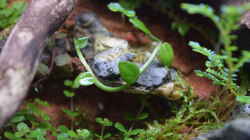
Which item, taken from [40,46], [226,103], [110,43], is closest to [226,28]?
[40,46]

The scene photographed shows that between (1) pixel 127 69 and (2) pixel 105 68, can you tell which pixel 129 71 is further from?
(2) pixel 105 68

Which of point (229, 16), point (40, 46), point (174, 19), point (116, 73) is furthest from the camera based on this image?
point (174, 19)

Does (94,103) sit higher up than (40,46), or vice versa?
(40,46)

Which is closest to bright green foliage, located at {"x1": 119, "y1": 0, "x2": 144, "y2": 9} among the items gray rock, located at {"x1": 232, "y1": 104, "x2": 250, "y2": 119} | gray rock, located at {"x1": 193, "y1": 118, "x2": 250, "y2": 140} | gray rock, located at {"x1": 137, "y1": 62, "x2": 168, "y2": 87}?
gray rock, located at {"x1": 137, "y1": 62, "x2": 168, "y2": 87}

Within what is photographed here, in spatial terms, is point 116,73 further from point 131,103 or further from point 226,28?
point 226,28

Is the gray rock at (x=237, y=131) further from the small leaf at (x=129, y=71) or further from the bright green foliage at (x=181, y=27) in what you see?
the bright green foliage at (x=181, y=27)

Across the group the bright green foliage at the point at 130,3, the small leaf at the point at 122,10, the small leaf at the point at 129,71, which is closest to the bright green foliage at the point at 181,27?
the bright green foliage at the point at 130,3

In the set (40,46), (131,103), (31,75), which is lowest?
(131,103)
